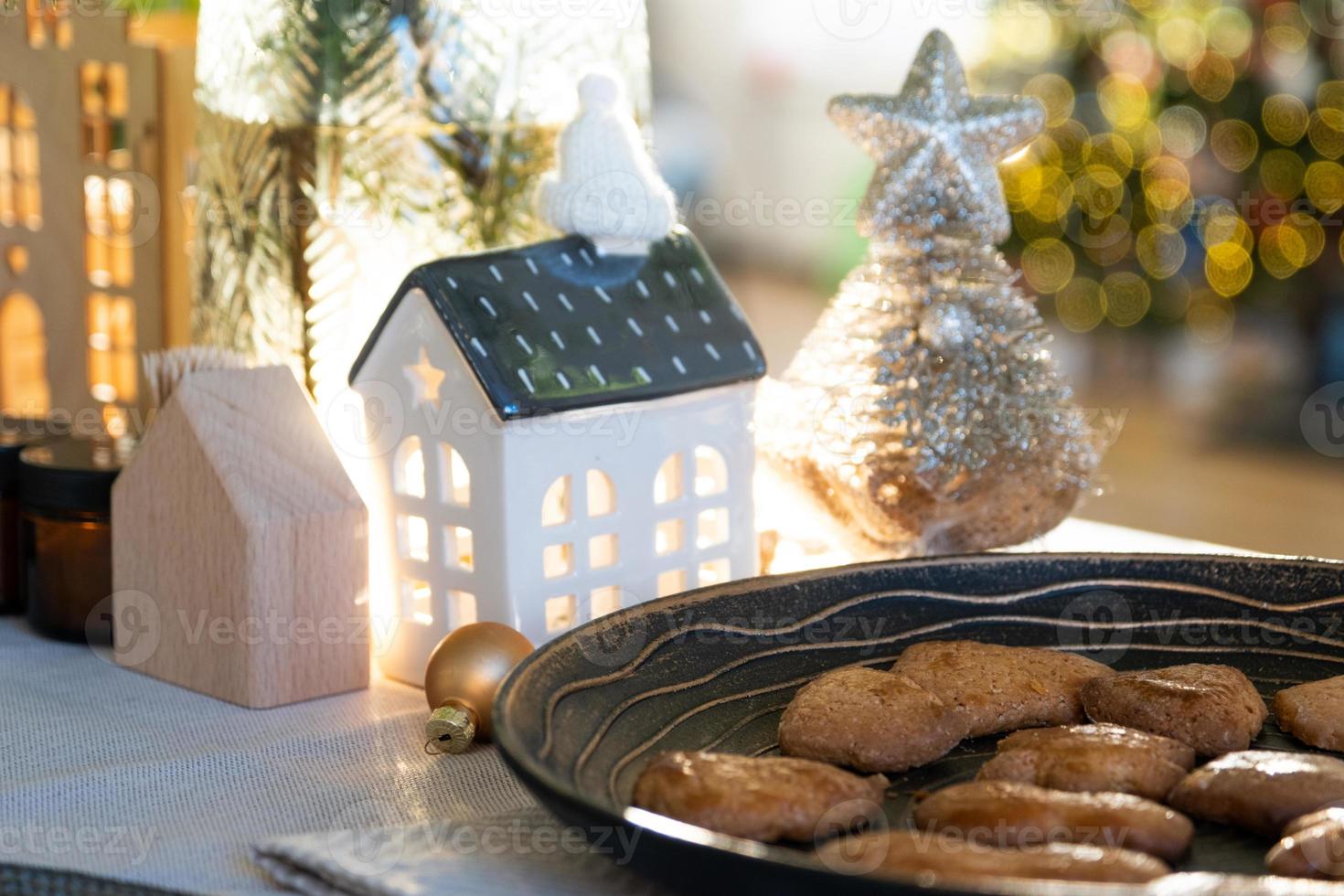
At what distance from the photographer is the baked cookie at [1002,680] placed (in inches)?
27.9

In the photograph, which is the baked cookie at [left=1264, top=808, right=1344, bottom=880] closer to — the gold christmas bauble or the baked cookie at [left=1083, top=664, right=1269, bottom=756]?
the baked cookie at [left=1083, top=664, right=1269, bottom=756]

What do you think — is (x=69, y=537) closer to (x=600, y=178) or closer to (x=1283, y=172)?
(x=600, y=178)

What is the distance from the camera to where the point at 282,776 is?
723mm

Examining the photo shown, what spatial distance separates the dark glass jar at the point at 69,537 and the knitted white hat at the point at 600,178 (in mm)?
324

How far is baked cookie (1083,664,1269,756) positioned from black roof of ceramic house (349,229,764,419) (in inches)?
12.3

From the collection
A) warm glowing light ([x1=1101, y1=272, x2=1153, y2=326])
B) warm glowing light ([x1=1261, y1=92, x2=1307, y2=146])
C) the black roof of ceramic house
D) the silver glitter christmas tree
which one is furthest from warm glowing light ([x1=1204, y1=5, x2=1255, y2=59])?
the black roof of ceramic house

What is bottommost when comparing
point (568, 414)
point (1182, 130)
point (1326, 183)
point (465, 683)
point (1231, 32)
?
point (465, 683)

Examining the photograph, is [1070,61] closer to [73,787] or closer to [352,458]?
[352,458]

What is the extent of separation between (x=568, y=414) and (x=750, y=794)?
327 mm

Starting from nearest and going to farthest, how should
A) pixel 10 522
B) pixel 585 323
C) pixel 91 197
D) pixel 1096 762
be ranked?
pixel 1096 762, pixel 585 323, pixel 10 522, pixel 91 197

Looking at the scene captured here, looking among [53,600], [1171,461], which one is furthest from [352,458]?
[1171,461]

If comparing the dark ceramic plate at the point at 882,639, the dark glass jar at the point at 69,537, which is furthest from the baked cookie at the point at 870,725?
the dark glass jar at the point at 69,537

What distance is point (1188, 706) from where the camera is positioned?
676 millimetres

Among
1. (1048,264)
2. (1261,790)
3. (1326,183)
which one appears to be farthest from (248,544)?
(1048,264)
